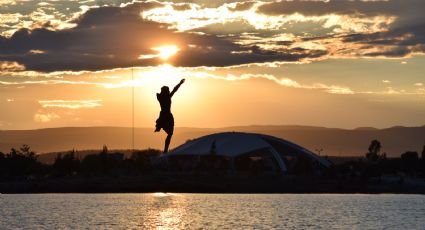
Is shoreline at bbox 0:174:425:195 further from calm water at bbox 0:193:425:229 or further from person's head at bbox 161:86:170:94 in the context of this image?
calm water at bbox 0:193:425:229

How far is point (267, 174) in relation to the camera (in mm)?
190250

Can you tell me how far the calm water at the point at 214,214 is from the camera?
99375 millimetres

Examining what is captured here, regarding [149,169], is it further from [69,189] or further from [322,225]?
[322,225]

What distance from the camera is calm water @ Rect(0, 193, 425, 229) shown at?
99375mm

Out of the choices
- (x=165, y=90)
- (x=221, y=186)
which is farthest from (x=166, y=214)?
(x=165, y=90)

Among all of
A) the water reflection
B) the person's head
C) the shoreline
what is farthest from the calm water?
the person's head

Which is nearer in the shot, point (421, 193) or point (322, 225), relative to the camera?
point (322, 225)

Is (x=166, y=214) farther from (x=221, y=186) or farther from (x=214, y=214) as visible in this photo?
(x=221, y=186)

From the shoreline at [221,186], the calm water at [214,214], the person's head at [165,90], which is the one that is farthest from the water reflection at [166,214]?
the person's head at [165,90]

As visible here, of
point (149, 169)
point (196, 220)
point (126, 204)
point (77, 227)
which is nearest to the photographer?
point (77, 227)

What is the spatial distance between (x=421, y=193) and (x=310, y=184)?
20661 millimetres

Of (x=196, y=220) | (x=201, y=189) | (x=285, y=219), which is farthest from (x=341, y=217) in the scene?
(x=201, y=189)

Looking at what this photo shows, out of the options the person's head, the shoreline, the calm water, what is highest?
the person's head

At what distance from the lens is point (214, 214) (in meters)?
113
